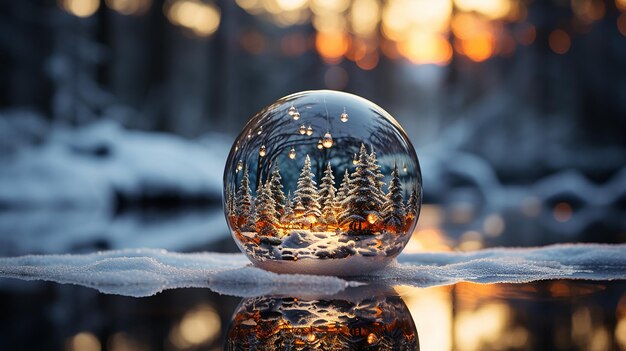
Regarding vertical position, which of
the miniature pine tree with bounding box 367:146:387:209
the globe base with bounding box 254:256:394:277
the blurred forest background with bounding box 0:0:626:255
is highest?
the blurred forest background with bounding box 0:0:626:255

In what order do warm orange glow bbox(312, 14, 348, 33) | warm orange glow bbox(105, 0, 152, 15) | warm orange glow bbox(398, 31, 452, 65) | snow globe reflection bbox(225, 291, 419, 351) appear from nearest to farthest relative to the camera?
snow globe reflection bbox(225, 291, 419, 351)
warm orange glow bbox(105, 0, 152, 15)
warm orange glow bbox(398, 31, 452, 65)
warm orange glow bbox(312, 14, 348, 33)

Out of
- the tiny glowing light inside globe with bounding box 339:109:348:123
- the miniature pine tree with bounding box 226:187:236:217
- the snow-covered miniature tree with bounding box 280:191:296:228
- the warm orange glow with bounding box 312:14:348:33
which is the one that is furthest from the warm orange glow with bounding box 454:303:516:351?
the warm orange glow with bounding box 312:14:348:33

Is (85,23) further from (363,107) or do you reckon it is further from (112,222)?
(363,107)

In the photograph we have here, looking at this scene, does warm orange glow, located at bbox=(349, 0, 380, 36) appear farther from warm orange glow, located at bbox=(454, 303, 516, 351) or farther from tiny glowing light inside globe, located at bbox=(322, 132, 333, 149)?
warm orange glow, located at bbox=(454, 303, 516, 351)

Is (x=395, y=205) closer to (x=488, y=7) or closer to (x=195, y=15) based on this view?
(x=488, y=7)

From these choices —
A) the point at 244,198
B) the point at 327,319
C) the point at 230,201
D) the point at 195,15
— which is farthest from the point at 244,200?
the point at 195,15

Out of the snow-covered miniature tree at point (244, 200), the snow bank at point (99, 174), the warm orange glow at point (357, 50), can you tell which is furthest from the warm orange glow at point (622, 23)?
the snow-covered miniature tree at point (244, 200)
